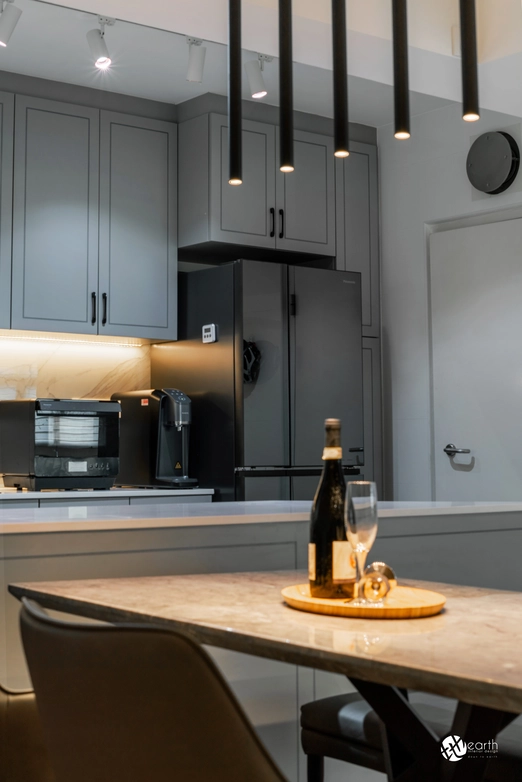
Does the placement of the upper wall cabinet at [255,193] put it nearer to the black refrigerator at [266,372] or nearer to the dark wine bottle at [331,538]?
the black refrigerator at [266,372]

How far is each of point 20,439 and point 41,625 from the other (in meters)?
3.02

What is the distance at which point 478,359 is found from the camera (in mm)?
4395

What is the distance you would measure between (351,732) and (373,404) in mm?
3214

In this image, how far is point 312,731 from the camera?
164 centimetres

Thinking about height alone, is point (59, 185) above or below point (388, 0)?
below

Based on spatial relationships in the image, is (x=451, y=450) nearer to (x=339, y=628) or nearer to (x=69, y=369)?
(x=69, y=369)

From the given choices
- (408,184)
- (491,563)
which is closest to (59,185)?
(408,184)

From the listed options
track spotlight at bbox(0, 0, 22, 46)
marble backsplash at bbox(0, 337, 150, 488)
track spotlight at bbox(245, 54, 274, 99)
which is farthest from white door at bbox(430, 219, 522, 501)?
track spotlight at bbox(0, 0, 22, 46)

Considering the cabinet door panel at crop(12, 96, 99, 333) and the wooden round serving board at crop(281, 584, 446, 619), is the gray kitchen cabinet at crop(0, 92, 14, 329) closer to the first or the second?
the cabinet door panel at crop(12, 96, 99, 333)

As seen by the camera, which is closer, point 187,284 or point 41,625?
point 41,625

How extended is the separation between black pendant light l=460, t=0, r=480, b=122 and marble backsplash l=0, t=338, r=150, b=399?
9.42 feet

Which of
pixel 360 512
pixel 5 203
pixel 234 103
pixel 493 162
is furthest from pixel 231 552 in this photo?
pixel 493 162

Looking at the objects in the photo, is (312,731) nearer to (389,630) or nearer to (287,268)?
(389,630)

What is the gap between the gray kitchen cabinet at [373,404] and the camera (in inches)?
184
